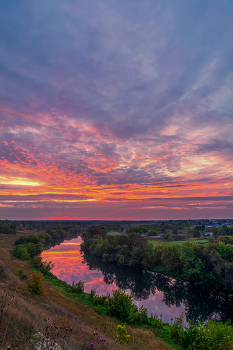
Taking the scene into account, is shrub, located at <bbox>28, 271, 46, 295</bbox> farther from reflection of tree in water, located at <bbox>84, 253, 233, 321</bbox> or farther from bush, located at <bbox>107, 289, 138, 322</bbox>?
reflection of tree in water, located at <bbox>84, 253, 233, 321</bbox>

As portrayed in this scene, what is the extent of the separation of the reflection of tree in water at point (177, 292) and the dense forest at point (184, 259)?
1.94 m

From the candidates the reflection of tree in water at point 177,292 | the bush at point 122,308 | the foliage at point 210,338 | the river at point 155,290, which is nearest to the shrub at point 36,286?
the bush at point 122,308

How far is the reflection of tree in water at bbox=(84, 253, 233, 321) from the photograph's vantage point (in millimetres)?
30125

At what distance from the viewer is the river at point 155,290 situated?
30094 mm

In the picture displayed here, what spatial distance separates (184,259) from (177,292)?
8.06m

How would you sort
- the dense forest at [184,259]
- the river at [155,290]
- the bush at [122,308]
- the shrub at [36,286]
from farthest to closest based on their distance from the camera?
the dense forest at [184,259] → the river at [155,290] → the bush at [122,308] → the shrub at [36,286]

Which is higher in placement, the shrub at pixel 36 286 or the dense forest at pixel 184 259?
the shrub at pixel 36 286

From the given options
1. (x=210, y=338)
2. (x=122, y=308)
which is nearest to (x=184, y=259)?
(x=122, y=308)

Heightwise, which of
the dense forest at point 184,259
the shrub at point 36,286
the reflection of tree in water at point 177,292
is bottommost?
the reflection of tree in water at point 177,292

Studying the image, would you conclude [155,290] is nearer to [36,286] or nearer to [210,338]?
[36,286]

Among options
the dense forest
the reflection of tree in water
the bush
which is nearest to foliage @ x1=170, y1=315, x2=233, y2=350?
the bush

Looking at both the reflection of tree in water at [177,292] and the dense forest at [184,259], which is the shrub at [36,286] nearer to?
Result: the reflection of tree in water at [177,292]

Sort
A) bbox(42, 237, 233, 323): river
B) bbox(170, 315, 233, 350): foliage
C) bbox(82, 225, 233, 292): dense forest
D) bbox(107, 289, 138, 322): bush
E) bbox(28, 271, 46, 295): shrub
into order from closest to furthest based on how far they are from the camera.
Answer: bbox(170, 315, 233, 350): foliage → bbox(28, 271, 46, 295): shrub → bbox(107, 289, 138, 322): bush → bbox(42, 237, 233, 323): river → bbox(82, 225, 233, 292): dense forest

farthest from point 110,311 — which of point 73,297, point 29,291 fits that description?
point 29,291
